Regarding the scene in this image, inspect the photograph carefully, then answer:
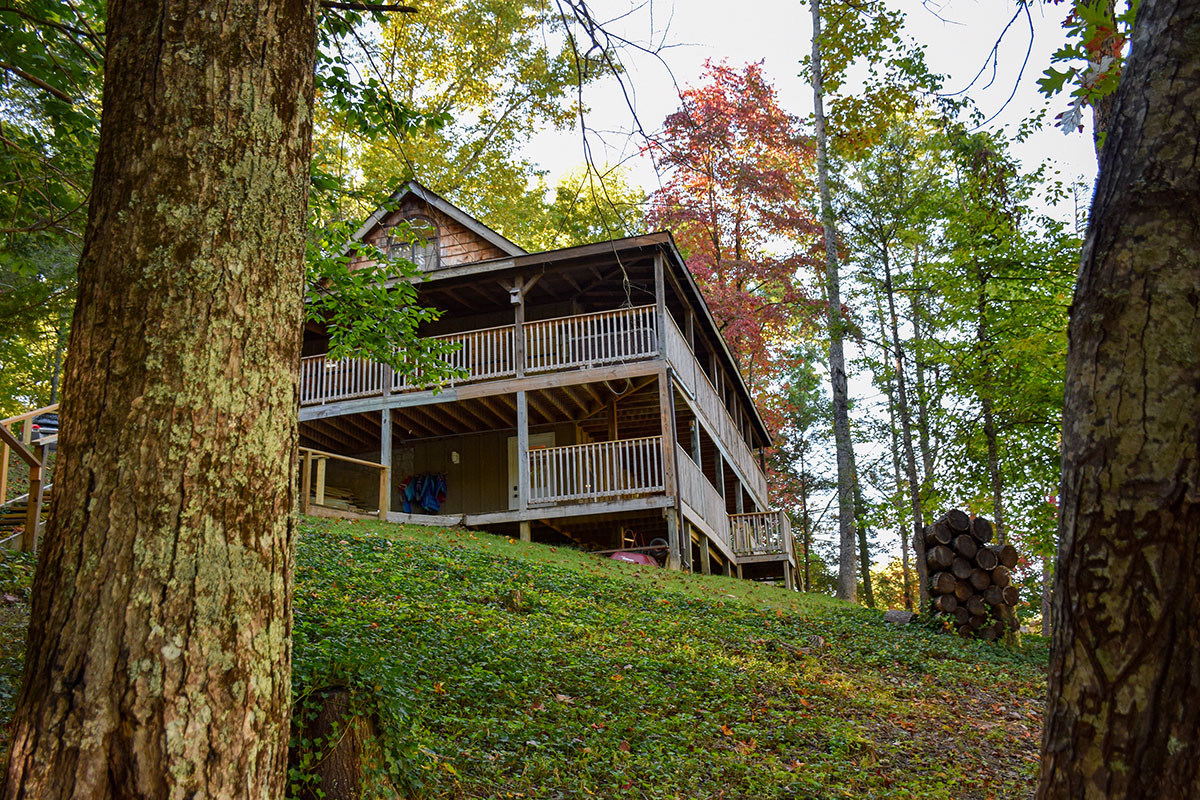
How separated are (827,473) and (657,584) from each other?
2103cm

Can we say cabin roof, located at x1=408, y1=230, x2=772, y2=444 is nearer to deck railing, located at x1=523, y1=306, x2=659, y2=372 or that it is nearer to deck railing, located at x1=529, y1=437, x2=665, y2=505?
deck railing, located at x1=523, y1=306, x2=659, y2=372

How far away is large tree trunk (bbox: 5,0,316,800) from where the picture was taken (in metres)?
2.03

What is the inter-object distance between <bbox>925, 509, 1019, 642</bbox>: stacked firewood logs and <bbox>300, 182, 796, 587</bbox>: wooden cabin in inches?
183

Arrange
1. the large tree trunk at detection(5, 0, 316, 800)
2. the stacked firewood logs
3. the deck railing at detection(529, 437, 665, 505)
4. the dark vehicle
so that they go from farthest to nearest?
the deck railing at detection(529, 437, 665, 505), the dark vehicle, the stacked firewood logs, the large tree trunk at detection(5, 0, 316, 800)

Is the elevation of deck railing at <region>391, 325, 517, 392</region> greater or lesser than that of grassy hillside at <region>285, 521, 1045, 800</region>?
greater

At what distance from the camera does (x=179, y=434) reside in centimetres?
224

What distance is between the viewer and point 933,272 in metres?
14.2

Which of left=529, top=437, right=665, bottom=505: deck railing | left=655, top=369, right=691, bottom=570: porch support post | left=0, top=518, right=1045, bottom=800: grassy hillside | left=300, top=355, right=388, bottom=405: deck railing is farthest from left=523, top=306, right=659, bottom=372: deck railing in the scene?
left=0, top=518, right=1045, bottom=800: grassy hillside

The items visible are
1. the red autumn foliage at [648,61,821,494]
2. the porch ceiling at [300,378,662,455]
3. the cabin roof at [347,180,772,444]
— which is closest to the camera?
the cabin roof at [347,180,772,444]

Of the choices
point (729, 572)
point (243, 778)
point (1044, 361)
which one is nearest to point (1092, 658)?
point (243, 778)

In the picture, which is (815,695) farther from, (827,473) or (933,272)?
(827,473)

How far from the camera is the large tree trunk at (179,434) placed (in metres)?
2.03

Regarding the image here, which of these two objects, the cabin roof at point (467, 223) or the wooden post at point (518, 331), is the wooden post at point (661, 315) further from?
the cabin roof at point (467, 223)

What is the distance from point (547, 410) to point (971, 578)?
9.25 m
